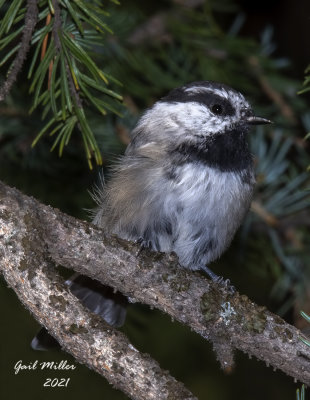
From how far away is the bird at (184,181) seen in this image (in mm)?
2305

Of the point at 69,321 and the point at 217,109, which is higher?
the point at 217,109

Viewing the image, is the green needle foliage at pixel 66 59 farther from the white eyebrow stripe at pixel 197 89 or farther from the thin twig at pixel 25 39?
the white eyebrow stripe at pixel 197 89

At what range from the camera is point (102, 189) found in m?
2.71

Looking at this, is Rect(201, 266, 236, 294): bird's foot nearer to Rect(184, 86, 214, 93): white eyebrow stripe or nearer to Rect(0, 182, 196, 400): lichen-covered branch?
Rect(0, 182, 196, 400): lichen-covered branch

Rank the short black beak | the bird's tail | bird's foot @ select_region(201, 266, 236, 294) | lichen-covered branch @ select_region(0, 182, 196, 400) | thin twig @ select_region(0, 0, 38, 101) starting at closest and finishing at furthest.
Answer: lichen-covered branch @ select_region(0, 182, 196, 400), thin twig @ select_region(0, 0, 38, 101), bird's foot @ select_region(201, 266, 236, 294), the short black beak, the bird's tail

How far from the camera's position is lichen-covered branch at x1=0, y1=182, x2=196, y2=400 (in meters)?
1.43

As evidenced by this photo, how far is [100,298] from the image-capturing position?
2.74 m

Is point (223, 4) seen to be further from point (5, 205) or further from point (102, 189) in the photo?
point (5, 205)

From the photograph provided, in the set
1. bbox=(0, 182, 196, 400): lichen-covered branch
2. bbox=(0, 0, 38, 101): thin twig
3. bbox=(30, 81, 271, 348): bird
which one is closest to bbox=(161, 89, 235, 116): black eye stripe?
bbox=(30, 81, 271, 348): bird

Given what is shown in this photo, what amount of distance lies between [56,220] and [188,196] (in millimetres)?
684

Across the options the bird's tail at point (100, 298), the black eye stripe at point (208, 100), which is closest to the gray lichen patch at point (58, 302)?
the bird's tail at point (100, 298)

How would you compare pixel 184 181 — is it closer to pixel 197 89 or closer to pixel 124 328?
pixel 197 89

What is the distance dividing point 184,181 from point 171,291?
562 millimetres

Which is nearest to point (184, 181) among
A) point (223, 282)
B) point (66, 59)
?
point (223, 282)
